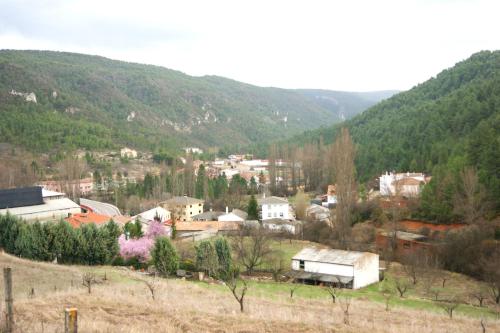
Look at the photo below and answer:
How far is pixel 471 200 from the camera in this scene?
37.7 meters

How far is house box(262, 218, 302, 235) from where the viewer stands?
149 ft

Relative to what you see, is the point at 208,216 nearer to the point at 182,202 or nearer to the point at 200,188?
the point at 182,202

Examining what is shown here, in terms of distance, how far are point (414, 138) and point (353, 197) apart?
35.5 meters

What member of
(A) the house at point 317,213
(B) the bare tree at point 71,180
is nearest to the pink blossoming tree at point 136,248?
(A) the house at point 317,213

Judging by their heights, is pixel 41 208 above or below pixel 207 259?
above

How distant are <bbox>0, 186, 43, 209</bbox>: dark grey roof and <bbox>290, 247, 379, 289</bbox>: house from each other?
2849 centimetres

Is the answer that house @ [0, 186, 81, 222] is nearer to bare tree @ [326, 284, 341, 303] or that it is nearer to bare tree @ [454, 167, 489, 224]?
bare tree @ [326, 284, 341, 303]

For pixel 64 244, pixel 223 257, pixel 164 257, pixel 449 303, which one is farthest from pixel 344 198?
pixel 64 244

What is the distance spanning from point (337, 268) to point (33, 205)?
3177 cm

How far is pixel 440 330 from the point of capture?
13.8 m

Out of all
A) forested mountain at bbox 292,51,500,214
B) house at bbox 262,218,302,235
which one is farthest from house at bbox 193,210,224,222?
forested mountain at bbox 292,51,500,214

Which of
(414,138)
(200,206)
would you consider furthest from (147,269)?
(414,138)

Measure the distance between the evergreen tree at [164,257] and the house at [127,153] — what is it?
7705cm

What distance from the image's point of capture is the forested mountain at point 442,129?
1797 inches
